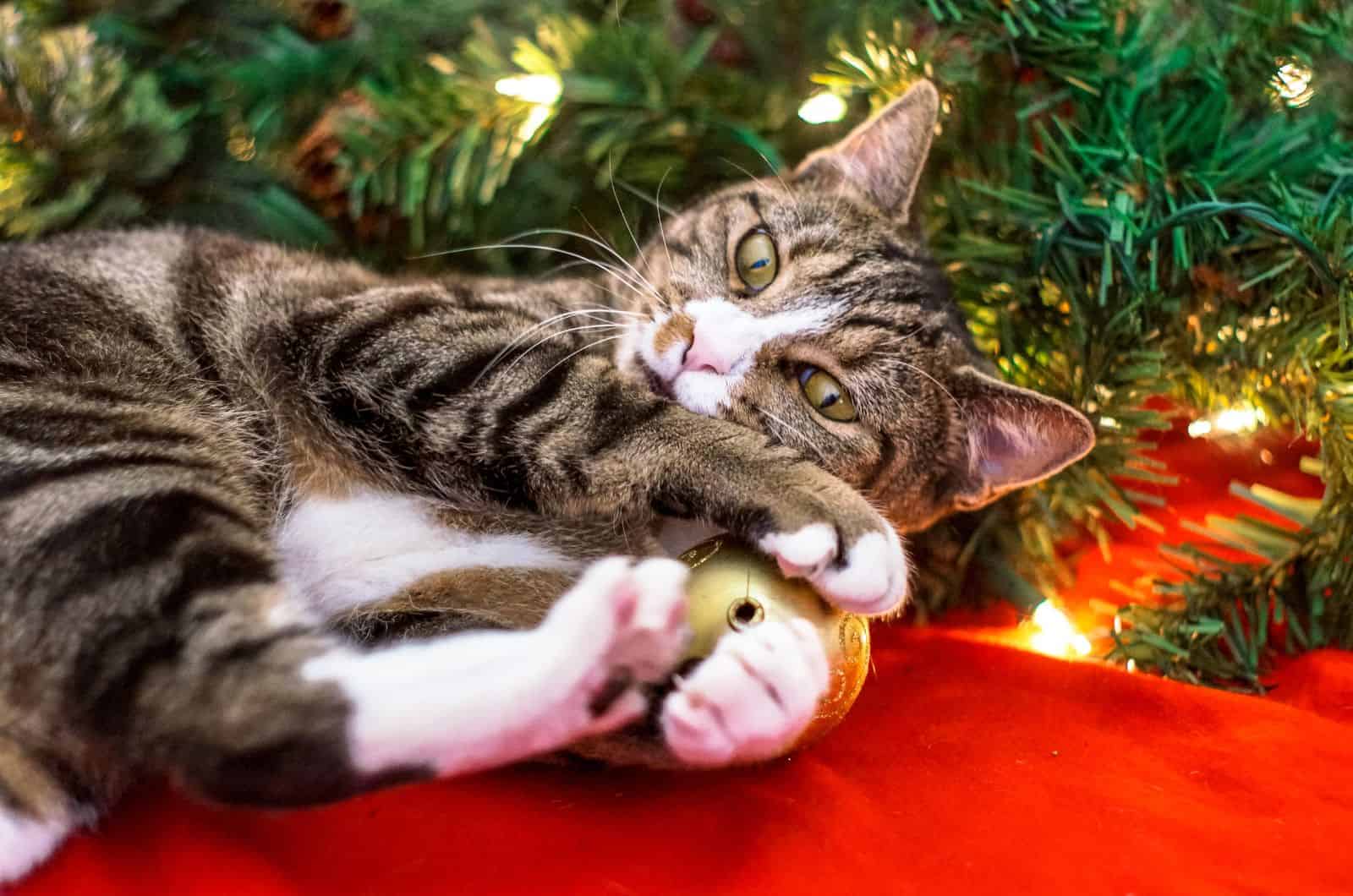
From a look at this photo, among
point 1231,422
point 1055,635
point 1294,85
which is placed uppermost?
point 1294,85

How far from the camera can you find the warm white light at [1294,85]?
105cm

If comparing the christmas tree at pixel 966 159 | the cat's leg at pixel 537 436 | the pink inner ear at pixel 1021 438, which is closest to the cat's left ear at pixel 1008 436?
the pink inner ear at pixel 1021 438

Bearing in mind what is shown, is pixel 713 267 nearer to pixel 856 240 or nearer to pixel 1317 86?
pixel 856 240

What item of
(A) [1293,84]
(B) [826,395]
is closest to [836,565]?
(B) [826,395]

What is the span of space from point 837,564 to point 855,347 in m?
0.34

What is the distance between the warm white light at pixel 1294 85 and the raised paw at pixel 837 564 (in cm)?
78

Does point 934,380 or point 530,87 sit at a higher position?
point 530,87

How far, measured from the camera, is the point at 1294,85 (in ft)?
3.51

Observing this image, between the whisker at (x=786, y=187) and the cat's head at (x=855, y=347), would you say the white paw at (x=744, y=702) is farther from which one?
the whisker at (x=786, y=187)

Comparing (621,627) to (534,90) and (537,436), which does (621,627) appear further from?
(534,90)

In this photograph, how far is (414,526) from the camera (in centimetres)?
99

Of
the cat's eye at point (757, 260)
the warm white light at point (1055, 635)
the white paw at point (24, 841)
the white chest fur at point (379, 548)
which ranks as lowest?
the warm white light at point (1055, 635)

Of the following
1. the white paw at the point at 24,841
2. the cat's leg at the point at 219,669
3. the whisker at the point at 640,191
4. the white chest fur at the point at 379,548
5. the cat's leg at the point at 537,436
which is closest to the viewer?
the cat's leg at the point at 219,669

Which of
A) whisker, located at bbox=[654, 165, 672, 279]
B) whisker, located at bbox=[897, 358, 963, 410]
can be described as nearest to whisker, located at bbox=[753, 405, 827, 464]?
whisker, located at bbox=[897, 358, 963, 410]
